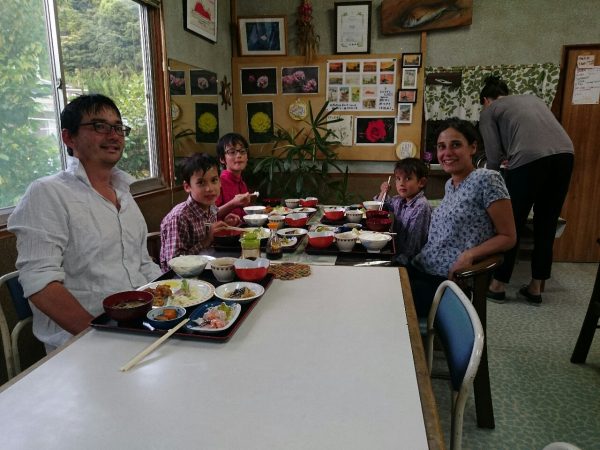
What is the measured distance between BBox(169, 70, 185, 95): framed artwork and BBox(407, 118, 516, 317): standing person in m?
1.86

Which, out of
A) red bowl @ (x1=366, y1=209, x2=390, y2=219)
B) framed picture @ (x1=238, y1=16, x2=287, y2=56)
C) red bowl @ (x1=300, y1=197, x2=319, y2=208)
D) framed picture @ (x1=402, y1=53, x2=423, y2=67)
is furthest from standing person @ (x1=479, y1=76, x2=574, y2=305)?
framed picture @ (x1=238, y1=16, x2=287, y2=56)

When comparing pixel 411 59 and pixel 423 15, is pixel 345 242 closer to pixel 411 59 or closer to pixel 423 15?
pixel 411 59

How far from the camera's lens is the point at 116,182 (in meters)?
1.55

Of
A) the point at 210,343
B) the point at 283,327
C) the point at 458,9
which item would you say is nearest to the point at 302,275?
the point at 283,327

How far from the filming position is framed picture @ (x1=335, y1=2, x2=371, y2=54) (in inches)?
150

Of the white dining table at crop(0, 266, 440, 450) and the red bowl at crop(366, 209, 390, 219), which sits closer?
the white dining table at crop(0, 266, 440, 450)

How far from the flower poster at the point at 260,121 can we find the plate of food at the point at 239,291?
2.98m

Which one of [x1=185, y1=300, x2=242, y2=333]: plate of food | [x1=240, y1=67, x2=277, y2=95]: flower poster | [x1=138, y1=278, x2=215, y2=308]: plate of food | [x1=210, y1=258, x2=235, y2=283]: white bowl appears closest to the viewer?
[x1=185, y1=300, x2=242, y2=333]: plate of food

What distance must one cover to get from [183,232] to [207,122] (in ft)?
5.97

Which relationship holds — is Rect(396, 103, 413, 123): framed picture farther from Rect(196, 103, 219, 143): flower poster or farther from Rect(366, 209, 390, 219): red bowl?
Rect(366, 209, 390, 219): red bowl

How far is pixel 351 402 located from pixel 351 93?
11.7ft

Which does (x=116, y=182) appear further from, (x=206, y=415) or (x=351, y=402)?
(x=351, y=402)

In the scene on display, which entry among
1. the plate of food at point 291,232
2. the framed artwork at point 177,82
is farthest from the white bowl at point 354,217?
the framed artwork at point 177,82

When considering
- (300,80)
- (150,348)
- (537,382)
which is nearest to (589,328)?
(537,382)
